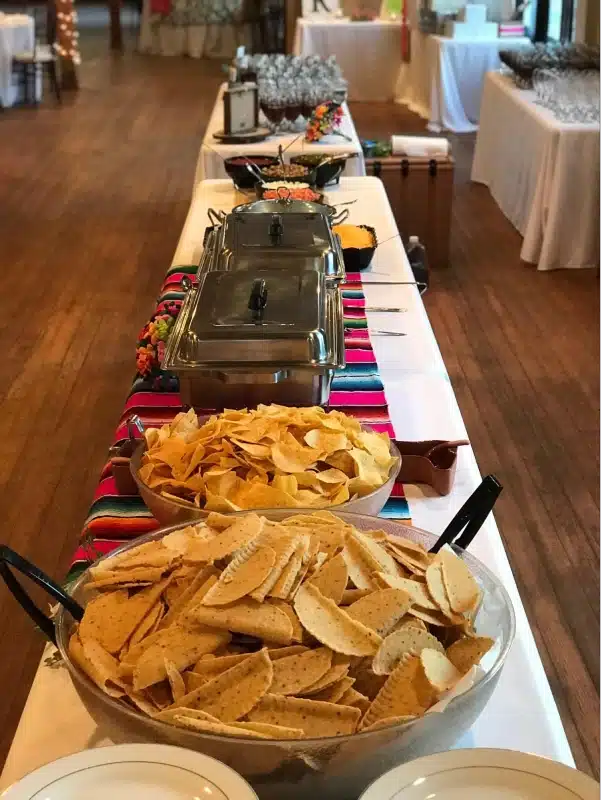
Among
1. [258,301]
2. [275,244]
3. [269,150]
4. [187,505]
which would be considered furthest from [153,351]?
[269,150]

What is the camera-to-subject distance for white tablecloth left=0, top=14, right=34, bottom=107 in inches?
293

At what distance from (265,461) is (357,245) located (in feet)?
3.45

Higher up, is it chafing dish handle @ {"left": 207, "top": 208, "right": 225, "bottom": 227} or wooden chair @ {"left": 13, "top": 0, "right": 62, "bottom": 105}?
chafing dish handle @ {"left": 207, "top": 208, "right": 225, "bottom": 227}

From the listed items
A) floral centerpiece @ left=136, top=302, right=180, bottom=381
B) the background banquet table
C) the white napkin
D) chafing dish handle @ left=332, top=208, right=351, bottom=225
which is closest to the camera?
the background banquet table

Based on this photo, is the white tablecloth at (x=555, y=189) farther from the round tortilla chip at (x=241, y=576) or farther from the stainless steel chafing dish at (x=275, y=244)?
the round tortilla chip at (x=241, y=576)

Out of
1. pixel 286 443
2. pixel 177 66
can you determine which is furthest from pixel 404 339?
pixel 177 66

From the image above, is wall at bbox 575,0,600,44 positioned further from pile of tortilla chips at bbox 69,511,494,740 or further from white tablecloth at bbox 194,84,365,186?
pile of tortilla chips at bbox 69,511,494,740

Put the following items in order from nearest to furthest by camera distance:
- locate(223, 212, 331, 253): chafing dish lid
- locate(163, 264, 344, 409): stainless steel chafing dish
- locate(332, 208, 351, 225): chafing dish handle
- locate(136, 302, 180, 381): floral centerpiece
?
1. locate(163, 264, 344, 409): stainless steel chafing dish
2. locate(136, 302, 180, 381): floral centerpiece
3. locate(223, 212, 331, 253): chafing dish lid
4. locate(332, 208, 351, 225): chafing dish handle

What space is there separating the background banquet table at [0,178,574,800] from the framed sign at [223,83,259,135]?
125 centimetres

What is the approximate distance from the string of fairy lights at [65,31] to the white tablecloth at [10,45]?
46cm

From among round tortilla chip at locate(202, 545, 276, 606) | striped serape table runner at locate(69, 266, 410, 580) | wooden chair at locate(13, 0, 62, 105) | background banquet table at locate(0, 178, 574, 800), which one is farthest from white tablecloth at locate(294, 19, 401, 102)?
round tortilla chip at locate(202, 545, 276, 606)

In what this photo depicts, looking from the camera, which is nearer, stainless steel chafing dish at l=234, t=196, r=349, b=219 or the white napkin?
stainless steel chafing dish at l=234, t=196, r=349, b=219

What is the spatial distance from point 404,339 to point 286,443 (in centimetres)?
66

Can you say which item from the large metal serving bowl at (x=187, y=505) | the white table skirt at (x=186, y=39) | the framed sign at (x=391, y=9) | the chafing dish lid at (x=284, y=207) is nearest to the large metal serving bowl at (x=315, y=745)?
the large metal serving bowl at (x=187, y=505)
